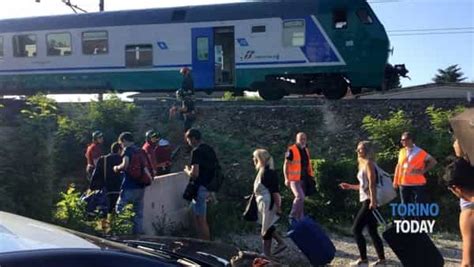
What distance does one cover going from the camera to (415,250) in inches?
236

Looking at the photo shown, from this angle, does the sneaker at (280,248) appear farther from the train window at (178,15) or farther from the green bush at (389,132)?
the train window at (178,15)

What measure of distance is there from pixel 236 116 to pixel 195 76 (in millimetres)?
2340

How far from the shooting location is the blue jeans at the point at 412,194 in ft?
27.8

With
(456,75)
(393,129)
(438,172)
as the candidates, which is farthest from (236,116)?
(456,75)

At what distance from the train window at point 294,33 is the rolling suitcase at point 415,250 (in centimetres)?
1090

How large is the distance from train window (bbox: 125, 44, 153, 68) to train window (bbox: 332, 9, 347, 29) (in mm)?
5212

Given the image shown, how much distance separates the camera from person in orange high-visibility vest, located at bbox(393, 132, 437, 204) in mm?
8406

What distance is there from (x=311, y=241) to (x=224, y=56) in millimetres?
10988

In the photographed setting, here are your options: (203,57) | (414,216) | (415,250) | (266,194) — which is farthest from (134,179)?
(203,57)

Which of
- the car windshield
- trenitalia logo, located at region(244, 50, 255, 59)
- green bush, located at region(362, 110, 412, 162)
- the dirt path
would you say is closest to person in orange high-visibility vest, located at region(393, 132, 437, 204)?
the dirt path

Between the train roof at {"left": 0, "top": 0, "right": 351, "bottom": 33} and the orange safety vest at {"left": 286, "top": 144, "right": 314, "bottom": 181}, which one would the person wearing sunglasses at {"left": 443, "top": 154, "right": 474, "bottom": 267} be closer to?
the orange safety vest at {"left": 286, "top": 144, "right": 314, "bottom": 181}

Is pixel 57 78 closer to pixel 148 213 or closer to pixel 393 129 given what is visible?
pixel 393 129

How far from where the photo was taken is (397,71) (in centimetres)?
1711

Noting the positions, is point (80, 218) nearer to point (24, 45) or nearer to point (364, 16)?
point (364, 16)
